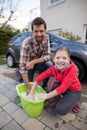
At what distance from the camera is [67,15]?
586cm

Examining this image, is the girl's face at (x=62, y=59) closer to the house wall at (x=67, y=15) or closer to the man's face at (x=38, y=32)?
the man's face at (x=38, y=32)

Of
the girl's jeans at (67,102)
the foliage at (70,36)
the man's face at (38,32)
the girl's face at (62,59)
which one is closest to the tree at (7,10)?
the foliage at (70,36)

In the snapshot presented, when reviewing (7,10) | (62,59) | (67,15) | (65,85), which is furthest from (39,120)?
(7,10)

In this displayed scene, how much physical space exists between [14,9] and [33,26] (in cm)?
1318

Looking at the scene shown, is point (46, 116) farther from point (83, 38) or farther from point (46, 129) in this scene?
point (83, 38)

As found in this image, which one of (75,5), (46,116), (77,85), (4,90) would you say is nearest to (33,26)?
(77,85)

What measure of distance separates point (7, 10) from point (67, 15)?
9278 mm

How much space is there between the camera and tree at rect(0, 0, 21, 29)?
12188mm

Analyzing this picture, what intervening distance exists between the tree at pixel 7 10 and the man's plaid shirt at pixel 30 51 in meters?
11.7

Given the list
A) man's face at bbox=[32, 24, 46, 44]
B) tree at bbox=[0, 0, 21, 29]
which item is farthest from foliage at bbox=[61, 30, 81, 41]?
tree at bbox=[0, 0, 21, 29]

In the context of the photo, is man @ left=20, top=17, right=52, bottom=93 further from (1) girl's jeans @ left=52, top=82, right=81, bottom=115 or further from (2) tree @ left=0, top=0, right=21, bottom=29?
(2) tree @ left=0, top=0, right=21, bottom=29

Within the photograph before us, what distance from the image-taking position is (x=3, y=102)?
203cm

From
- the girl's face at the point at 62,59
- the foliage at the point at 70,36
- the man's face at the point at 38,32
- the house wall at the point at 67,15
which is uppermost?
the house wall at the point at 67,15

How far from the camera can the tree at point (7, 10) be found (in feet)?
40.0
